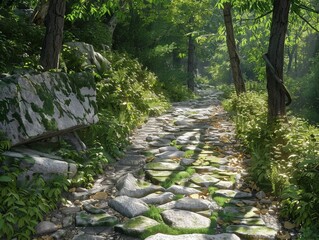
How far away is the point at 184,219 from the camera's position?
4109 millimetres

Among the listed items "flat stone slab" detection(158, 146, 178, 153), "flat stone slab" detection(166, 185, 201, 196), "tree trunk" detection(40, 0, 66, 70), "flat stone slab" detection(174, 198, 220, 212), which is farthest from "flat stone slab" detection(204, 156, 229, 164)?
"tree trunk" detection(40, 0, 66, 70)

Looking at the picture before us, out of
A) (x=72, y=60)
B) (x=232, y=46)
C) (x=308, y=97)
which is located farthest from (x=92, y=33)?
(x=308, y=97)

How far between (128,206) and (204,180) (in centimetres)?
161

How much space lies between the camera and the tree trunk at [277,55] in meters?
6.80

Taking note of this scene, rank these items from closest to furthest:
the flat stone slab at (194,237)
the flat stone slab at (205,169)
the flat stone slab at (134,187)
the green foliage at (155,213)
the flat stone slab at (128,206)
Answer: the flat stone slab at (194,237) < the green foliage at (155,213) < the flat stone slab at (128,206) < the flat stone slab at (134,187) < the flat stone slab at (205,169)

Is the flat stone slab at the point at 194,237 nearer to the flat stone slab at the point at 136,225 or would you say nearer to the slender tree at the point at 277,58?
the flat stone slab at the point at 136,225

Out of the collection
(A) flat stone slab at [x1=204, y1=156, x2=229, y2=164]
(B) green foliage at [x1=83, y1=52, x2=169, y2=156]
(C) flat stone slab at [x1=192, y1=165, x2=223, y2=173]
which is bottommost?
(C) flat stone slab at [x1=192, y1=165, x2=223, y2=173]

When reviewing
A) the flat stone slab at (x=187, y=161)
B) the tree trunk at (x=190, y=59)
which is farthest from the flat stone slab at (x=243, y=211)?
the tree trunk at (x=190, y=59)

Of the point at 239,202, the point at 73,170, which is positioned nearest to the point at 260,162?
the point at 239,202

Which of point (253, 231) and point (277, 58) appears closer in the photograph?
point (253, 231)

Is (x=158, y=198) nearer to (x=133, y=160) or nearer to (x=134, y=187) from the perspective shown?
(x=134, y=187)

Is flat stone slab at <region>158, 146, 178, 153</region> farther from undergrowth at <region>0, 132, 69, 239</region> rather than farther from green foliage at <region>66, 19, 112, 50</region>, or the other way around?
green foliage at <region>66, 19, 112, 50</region>

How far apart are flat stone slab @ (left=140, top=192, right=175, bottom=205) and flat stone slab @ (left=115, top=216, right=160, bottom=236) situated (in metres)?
0.54

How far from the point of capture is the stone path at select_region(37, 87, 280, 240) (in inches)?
152
